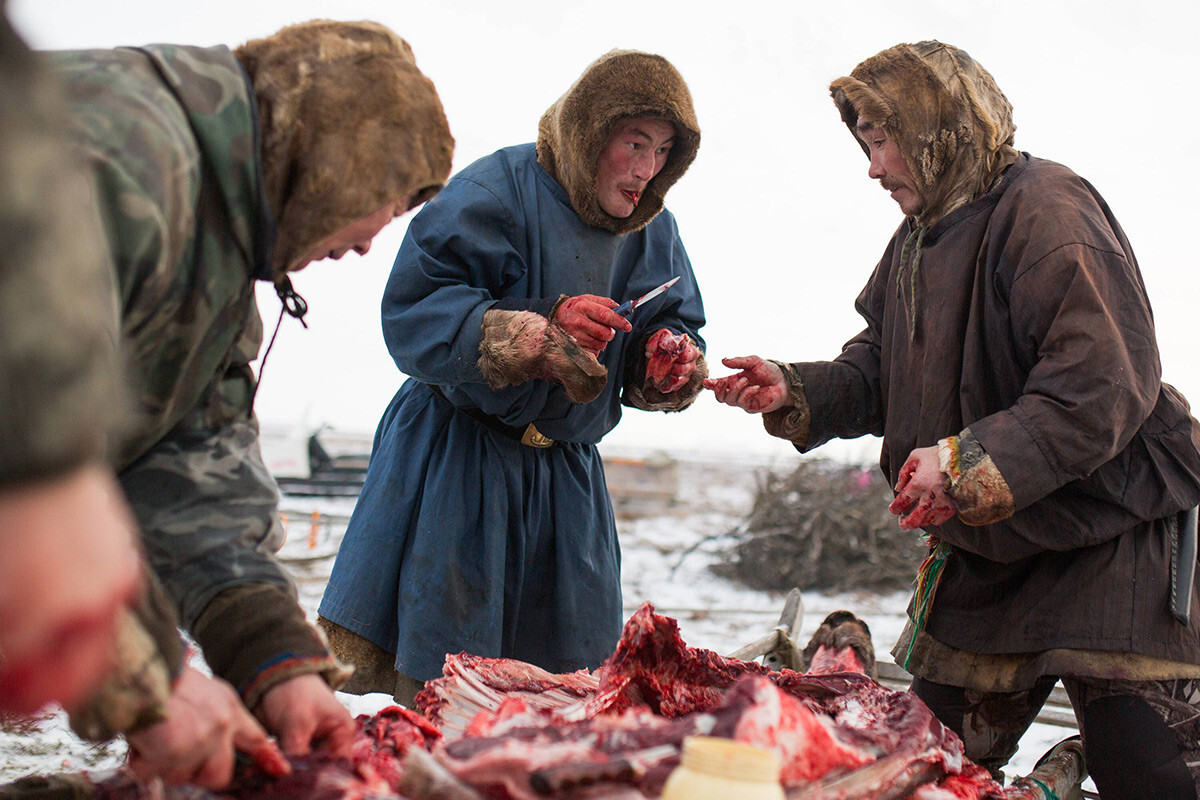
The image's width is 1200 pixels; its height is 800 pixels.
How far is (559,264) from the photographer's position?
278 cm

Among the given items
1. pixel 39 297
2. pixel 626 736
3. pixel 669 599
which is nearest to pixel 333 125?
pixel 39 297

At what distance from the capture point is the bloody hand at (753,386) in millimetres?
2852

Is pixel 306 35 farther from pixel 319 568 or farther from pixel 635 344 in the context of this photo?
pixel 319 568

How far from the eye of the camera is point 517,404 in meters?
2.70

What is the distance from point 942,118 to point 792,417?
3.09ft

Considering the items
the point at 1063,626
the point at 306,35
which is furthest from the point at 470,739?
the point at 1063,626

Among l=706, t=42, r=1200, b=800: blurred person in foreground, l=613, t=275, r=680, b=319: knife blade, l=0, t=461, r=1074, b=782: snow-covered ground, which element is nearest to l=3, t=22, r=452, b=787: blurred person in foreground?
l=613, t=275, r=680, b=319: knife blade

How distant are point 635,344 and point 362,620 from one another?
1.15 meters

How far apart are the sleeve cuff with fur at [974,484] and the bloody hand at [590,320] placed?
86 centimetres

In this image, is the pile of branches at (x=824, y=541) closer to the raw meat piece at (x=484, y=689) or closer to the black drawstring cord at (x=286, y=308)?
the raw meat piece at (x=484, y=689)

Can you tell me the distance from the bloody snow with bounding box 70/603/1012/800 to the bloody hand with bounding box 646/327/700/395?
3.02ft

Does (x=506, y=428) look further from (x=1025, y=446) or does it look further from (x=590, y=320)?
(x=1025, y=446)

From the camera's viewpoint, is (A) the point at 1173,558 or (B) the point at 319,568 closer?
(A) the point at 1173,558

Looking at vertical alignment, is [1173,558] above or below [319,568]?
above
